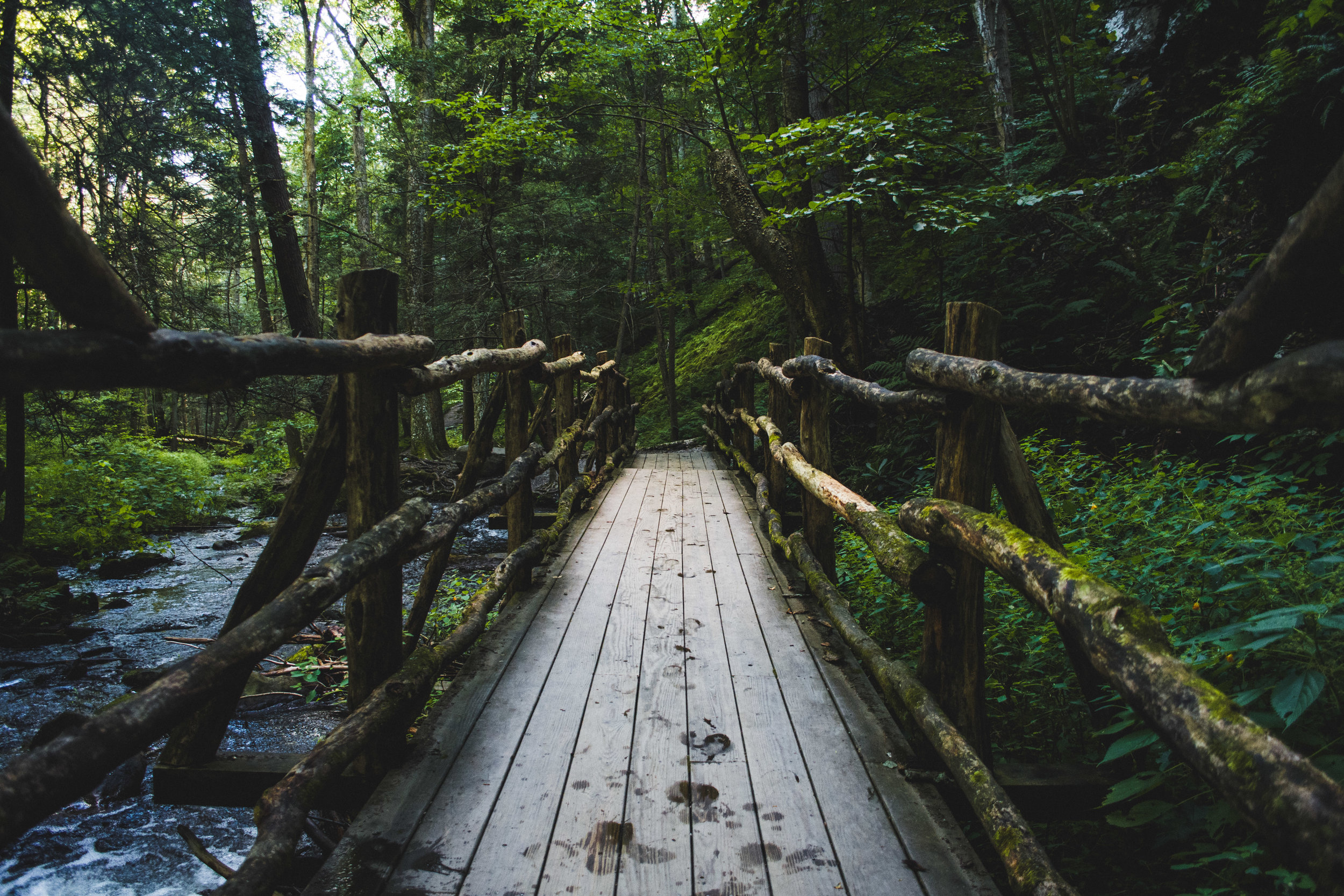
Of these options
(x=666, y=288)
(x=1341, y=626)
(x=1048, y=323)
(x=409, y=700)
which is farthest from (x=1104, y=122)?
(x=409, y=700)

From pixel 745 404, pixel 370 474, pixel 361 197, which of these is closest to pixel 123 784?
pixel 370 474

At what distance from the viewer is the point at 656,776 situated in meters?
2.07

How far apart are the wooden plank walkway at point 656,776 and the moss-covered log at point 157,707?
64cm

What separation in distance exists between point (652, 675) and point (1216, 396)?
2.19 metres

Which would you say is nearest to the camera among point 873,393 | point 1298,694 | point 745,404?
point 1298,694

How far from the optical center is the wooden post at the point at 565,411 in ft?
17.0

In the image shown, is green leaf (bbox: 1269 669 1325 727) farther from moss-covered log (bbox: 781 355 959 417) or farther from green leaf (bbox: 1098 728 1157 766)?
moss-covered log (bbox: 781 355 959 417)

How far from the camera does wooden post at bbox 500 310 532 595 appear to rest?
12.5 ft

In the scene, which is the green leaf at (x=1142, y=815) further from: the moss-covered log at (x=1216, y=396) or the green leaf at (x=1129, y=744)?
the moss-covered log at (x=1216, y=396)

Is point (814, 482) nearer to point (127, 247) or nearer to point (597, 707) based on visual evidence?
point (597, 707)

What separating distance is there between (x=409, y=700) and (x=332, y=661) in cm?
281

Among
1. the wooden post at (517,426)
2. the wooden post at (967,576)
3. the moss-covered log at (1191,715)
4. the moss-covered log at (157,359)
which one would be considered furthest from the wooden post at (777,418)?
the moss-covered log at (157,359)

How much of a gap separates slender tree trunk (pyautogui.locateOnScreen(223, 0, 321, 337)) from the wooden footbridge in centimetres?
792

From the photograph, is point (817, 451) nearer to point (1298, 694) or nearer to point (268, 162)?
point (1298, 694)
